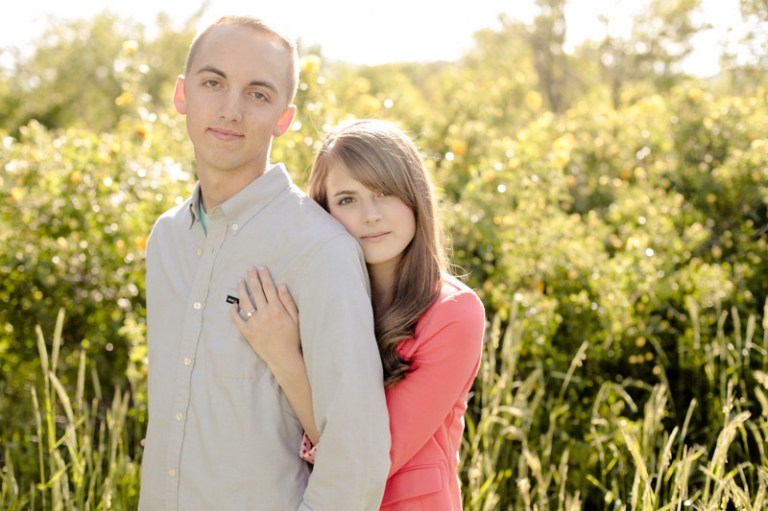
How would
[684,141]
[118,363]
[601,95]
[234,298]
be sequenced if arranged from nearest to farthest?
[234,298]
[118,363]
[684,141]
[601,95]

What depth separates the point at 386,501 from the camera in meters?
1.92

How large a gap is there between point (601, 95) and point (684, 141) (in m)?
4.40

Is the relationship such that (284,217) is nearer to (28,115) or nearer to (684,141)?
(684,141)

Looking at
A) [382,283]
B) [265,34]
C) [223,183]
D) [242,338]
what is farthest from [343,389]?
[265,34]

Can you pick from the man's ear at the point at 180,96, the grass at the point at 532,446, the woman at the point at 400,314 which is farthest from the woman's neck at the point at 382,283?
the grass at the point at 532,446

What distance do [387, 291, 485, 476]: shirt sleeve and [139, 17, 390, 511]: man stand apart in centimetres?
12

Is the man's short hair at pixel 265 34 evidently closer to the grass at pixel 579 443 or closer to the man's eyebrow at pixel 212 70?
the man's eyebrow at pixel 212 70

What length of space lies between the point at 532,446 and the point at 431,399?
5.68 feet

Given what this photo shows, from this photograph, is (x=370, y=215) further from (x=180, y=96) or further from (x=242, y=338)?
(x=180, y=96)

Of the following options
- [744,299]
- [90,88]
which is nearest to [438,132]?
[744,299]

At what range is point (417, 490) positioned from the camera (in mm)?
1894

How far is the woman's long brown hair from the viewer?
1.98 meters

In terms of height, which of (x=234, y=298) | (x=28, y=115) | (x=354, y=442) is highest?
(x=28, y=115)

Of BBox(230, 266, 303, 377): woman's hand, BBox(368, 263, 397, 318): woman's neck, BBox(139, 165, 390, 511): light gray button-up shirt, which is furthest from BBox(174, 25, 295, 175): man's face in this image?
BBox(368, 263, 397, 318): woman's neck
